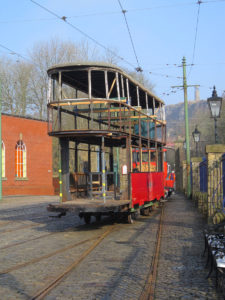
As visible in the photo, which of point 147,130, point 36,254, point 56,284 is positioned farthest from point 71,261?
point 147,130

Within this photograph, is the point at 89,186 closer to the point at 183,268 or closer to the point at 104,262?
the point at 104,262

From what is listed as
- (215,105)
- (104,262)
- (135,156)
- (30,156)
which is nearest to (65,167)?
(135,156)

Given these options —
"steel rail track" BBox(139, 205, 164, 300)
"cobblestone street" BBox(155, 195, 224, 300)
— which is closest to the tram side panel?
"cobblestone street" BBox(155, 195, 224, 300)

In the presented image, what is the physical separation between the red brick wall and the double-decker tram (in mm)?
19458

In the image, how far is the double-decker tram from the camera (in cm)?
1147

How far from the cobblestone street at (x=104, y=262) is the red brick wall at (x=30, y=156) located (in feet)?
67.2

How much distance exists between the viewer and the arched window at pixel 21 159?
112ft

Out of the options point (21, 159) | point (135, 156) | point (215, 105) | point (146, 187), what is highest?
point (215, 105)

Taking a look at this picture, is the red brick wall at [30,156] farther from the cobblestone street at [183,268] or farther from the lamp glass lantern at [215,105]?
the cobblestone street at [183,268]

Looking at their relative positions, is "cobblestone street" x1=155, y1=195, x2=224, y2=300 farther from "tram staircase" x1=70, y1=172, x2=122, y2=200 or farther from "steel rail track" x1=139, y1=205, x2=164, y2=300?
"tram staircase" x1=70, y1=172, x2=122, y2=200

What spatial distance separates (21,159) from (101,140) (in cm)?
2226

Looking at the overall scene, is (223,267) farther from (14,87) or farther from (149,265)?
(14,87)

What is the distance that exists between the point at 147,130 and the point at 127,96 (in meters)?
2.28

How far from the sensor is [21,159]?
3459 centimetres
